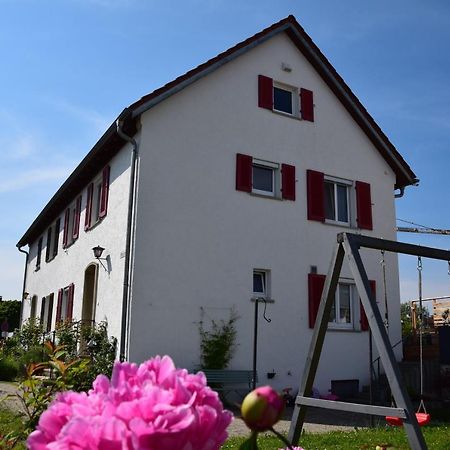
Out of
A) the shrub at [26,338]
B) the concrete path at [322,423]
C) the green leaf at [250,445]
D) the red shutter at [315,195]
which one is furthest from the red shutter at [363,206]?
the green leaf at [250,445]

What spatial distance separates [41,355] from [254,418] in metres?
13.6

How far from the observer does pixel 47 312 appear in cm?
1955

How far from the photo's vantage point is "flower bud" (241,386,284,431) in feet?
2.73

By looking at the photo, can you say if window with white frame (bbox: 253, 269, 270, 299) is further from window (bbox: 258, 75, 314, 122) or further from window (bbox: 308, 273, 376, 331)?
window (bbox: 258, 75, 314, 122)

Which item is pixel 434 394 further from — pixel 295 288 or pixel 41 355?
pixel 41 355

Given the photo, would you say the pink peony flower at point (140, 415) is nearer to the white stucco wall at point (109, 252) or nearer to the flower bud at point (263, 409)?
the flower bud at point (263, 409)

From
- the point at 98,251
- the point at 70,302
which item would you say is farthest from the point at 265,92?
the point at 70,302

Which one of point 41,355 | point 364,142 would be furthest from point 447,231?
point 41,355

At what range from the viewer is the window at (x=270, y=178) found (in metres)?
12.8

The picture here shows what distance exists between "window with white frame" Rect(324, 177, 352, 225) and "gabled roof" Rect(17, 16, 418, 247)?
70.2 inches

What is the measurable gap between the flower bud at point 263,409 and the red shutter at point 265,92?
41.8 feet

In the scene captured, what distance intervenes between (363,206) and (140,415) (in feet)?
45.7

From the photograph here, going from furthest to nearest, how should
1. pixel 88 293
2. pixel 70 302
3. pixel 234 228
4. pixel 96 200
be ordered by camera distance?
1. pixel 70 302
2. pixel 96 200
3. pixel 88 293
4. pixel 234 228

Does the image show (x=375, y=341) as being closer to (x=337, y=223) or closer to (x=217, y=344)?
(x=217, y=344)
